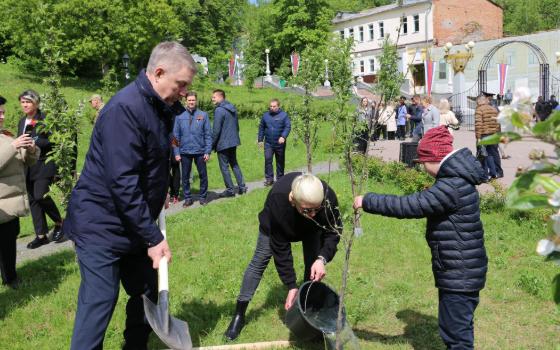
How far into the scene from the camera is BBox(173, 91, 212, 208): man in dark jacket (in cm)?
918

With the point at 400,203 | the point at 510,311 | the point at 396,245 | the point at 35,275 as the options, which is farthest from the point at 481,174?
the point at 35,275

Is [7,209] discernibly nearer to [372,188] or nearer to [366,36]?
[372,188]

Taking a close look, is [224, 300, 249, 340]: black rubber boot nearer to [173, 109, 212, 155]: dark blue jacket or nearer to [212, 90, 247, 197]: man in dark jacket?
[173, 109, 212, 155]: dark blue jacket

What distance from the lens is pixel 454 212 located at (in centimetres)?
339

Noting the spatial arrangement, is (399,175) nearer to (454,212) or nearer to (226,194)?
(226,194)

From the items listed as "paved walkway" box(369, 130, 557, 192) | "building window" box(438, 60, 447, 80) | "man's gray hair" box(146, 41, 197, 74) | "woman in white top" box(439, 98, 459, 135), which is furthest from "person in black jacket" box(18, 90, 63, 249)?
"building window" box(438, 60, 447, 80)

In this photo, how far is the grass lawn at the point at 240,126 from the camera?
486 inches

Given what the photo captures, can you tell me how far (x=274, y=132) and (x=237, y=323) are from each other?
21.2 feet

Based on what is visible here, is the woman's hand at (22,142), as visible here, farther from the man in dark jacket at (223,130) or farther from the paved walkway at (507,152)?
the paved walkway at (507,152)

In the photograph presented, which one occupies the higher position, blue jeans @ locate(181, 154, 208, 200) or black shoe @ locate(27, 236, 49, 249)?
blue jeans @ locate(181, 154, 208, 200)

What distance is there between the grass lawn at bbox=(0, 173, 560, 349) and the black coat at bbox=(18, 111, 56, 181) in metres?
1.11

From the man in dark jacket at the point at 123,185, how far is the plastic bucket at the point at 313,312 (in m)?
1.34

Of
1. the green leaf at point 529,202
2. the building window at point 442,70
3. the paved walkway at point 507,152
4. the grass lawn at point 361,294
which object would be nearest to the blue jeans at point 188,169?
the grass lawn at point 361,294

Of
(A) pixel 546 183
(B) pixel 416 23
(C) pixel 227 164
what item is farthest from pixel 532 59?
(A) pixel 546 183
